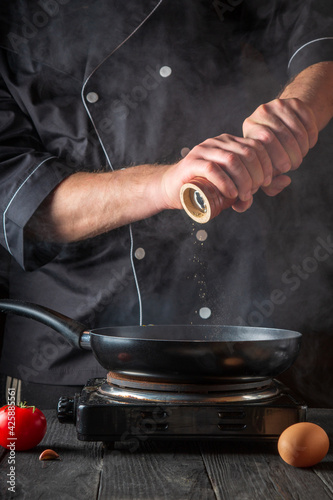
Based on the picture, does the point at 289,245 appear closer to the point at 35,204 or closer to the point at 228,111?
the point at 228,111

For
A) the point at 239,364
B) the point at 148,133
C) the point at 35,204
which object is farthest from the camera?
the point at 148,133

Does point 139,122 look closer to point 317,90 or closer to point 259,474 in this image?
point 317,90

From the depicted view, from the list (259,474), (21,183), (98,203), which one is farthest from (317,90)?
(259,474)

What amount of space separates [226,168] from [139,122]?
1.21 ft

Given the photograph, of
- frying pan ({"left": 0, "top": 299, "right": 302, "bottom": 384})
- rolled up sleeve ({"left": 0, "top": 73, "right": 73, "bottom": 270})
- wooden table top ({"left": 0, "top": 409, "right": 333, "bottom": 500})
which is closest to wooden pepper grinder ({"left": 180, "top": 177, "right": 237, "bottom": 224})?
rolled up sleeve ({"left": 0, "top": 73, "right": 73, "bottom": 270})

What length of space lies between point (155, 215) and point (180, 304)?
0.25m

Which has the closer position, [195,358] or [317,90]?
[195,358]

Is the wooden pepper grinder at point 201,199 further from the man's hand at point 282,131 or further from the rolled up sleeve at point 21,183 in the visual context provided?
the rolled up sleeve at point 21,183

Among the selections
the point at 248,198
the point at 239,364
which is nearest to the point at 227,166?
the point at 248,198

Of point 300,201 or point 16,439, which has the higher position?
point 300,201

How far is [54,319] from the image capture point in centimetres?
96

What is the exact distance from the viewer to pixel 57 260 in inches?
58.4

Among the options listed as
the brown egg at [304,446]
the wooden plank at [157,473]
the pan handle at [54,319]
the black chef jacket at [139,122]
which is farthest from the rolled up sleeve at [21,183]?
the brown egg at [304,446]

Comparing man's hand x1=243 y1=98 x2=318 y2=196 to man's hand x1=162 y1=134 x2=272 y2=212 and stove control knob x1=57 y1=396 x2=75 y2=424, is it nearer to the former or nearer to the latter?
man's hand x1=162 y1=134 x2=272 y2=212
